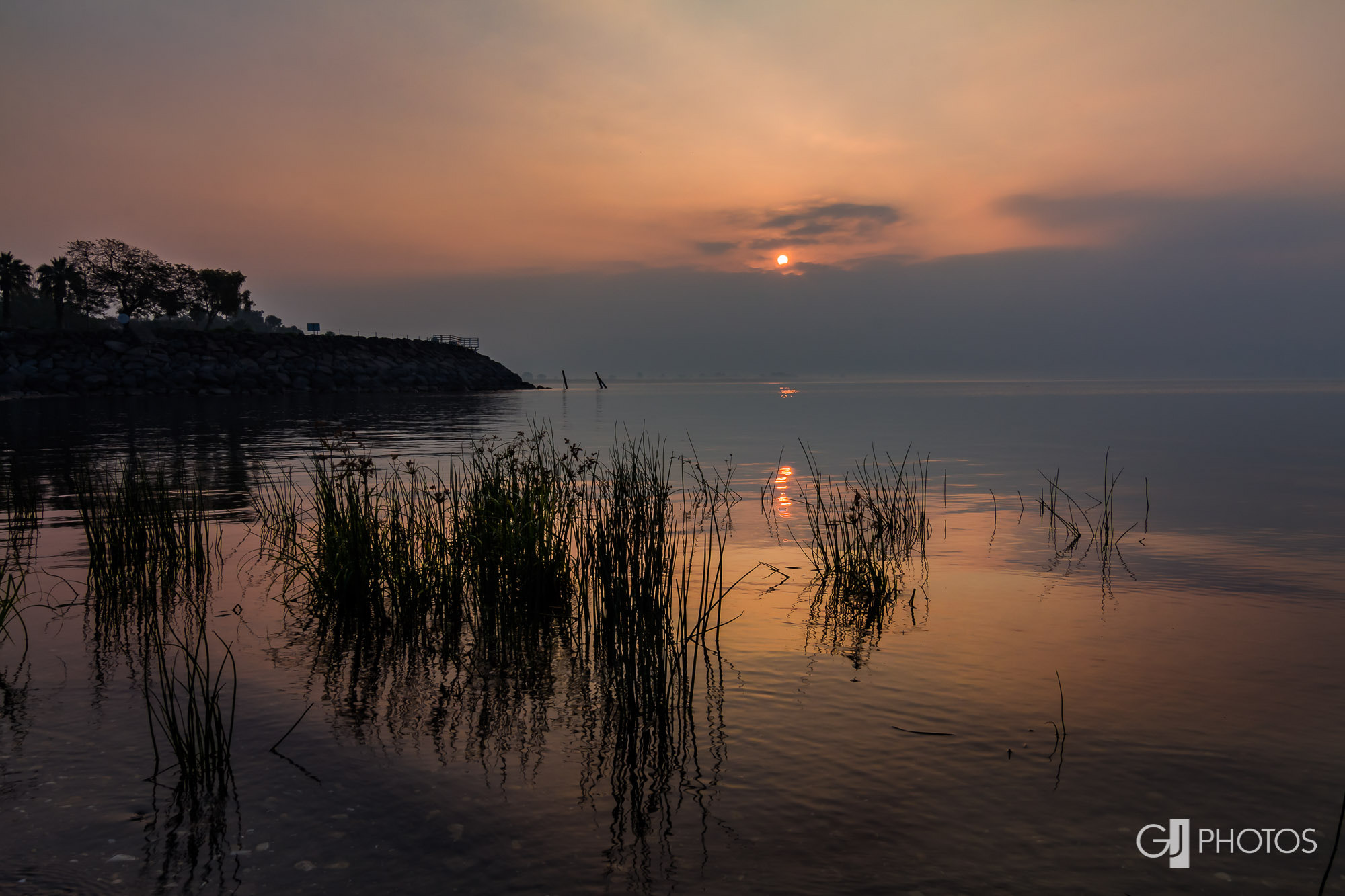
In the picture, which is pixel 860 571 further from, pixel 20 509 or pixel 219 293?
pixel 219 293

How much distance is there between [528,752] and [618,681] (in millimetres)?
938

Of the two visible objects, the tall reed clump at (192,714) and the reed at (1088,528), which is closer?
the tall reed clump at (192,714)

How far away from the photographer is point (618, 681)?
230 inches

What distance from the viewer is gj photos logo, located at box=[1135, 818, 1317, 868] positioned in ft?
13.9

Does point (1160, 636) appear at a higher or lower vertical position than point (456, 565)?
lower

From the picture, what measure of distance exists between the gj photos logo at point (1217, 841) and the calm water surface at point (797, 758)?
0.17 ft

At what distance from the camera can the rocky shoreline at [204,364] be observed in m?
65.1

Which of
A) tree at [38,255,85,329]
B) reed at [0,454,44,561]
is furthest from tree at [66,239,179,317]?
reed at [0,454,44,561]

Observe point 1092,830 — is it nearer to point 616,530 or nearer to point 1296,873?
point 1296,873

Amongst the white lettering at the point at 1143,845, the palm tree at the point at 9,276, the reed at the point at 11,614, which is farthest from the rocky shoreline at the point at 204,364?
the white lettering at the point at 1143,845

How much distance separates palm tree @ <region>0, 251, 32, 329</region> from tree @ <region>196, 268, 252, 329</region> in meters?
17.4

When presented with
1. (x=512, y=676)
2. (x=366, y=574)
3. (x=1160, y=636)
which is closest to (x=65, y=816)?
(x=512, y=676)

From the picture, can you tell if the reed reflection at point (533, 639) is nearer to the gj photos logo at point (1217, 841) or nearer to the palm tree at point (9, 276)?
the gj photos logo at point (1217, 841)

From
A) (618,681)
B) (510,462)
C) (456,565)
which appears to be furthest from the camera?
(510,462)
